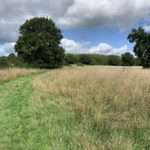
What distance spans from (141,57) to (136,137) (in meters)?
51.1

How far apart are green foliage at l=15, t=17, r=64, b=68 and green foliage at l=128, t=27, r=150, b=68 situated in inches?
506

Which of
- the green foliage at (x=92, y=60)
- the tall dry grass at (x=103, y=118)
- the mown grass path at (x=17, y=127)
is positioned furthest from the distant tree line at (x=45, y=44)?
the mown grass path at (x=17, y=127)

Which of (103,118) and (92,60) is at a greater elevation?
(92,60)

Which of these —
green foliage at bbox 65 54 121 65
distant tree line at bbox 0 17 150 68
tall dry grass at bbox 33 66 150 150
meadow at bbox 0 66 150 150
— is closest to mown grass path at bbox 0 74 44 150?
meadow at bbox 0 66 150 150

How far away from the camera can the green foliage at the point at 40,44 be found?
49688mm

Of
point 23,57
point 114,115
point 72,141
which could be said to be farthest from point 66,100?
point 23,57

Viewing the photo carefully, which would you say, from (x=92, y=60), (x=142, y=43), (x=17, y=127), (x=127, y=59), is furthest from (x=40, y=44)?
(x=17, y=127)

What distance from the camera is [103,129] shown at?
6.54 metres

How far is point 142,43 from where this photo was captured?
54594 mm

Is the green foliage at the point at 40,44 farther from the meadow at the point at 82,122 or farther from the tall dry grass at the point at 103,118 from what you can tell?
the meadow at the point at 82,122

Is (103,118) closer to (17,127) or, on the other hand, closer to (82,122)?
(82,122)

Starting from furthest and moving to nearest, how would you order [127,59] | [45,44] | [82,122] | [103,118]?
[127,59] < [45,44] < [103,118] < [82,122]

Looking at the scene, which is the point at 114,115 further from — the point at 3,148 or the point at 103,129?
the point at 3,148

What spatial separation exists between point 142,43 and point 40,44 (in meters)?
17.7
